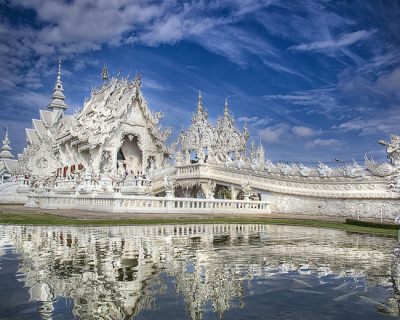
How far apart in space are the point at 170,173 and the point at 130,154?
11595mm

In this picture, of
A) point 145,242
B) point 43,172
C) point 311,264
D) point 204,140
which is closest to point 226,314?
point 311,264

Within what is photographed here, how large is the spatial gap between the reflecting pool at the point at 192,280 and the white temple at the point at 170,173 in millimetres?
10817

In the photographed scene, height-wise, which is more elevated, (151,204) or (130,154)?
(130,154)

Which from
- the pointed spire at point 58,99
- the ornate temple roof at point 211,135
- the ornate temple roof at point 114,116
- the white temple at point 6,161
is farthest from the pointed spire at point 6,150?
the ornate temple roof at point 211,135

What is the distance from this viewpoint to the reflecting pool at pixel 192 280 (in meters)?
3.80

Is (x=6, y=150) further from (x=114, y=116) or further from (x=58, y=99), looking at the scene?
(x=114, y=116)

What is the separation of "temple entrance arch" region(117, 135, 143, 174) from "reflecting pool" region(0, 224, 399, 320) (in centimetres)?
3178

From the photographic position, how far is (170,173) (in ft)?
101

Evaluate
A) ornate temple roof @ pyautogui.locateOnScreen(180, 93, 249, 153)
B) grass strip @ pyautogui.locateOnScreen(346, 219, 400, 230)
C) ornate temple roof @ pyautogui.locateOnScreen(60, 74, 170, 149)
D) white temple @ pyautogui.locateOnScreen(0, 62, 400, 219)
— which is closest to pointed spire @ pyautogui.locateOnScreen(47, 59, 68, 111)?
white temple @ pyautogui.locateOnScreen(0, 62, 400, 219)

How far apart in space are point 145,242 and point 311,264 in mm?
3966

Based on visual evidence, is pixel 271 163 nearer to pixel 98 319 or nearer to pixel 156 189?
pixel 156 189

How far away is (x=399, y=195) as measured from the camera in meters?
19.1

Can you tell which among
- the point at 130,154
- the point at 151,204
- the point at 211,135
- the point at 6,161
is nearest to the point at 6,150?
the point at 6,161

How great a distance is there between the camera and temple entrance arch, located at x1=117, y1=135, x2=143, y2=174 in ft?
132
